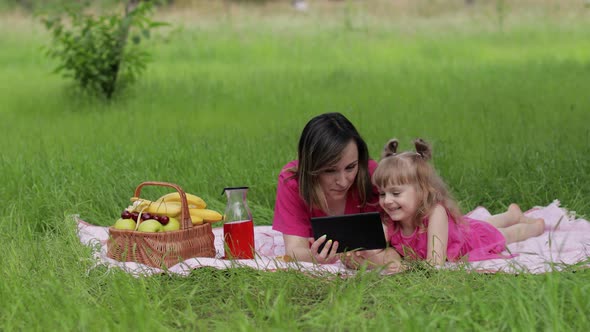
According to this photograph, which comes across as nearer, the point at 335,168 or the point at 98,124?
the point at 335,168

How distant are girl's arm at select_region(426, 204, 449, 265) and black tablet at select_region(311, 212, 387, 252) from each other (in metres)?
0.29

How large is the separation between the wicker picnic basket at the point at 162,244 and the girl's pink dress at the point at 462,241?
3.29 ft

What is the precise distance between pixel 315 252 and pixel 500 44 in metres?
12.8

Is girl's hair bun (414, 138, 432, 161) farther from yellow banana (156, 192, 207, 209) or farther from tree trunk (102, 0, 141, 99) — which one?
tree trunk (102, 0, 141, 99)

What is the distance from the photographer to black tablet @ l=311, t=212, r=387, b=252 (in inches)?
178

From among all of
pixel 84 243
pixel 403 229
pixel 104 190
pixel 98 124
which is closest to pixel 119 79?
pixel 98 124

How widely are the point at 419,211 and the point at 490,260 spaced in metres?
0.43

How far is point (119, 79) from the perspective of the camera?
11.1m

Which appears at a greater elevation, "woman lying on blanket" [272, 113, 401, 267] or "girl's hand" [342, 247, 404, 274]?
"woman lying on blanket" [272, 113, 401, 267]

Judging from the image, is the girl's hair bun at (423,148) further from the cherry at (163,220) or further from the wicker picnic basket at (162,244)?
the cherry at (163,220)

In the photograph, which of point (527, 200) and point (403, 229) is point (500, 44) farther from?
point (403, 229)

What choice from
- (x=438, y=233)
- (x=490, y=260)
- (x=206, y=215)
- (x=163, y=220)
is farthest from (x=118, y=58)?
(x=490, y=260)

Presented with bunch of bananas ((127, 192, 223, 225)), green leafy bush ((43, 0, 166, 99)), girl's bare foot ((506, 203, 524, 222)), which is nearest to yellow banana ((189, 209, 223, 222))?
bunch of bananas ((127, 192, 223, 225))

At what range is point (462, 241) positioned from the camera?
5016 mm
